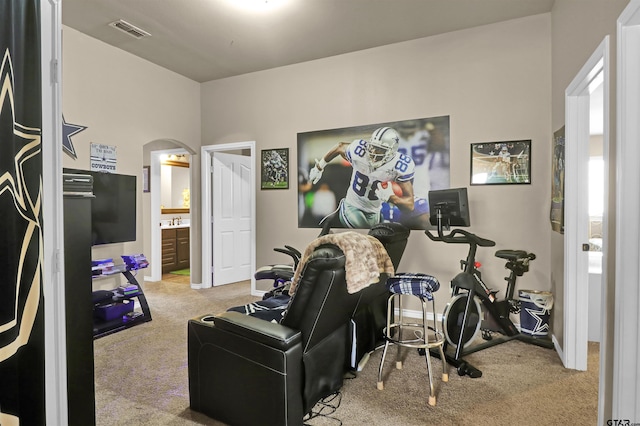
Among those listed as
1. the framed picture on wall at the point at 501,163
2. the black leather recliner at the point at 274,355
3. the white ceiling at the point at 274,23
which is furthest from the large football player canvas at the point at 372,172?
the black leather recliner at the point at 274,355

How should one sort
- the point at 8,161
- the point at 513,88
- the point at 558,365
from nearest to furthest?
1. the point at 8,161
2. the point at 558,365
3. the point at 513,88

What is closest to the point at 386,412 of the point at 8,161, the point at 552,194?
the point at 8,161

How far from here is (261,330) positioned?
6.35 feet

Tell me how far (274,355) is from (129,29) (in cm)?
375

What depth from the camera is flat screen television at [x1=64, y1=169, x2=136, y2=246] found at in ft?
12.6

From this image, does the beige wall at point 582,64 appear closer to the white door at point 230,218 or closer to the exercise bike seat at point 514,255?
the exercise bike seat at point 514,255

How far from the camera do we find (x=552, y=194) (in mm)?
3426

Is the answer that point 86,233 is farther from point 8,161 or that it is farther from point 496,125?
point 496,125

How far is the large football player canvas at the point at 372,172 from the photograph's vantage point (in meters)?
4.02

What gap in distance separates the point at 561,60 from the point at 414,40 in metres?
1.53

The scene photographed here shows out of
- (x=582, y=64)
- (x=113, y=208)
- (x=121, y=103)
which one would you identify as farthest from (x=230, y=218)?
(x=582, y=64)

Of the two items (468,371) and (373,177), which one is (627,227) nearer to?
(468,371)

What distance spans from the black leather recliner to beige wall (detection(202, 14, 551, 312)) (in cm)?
227

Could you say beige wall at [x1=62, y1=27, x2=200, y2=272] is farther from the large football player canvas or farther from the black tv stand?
the large football player canvas
